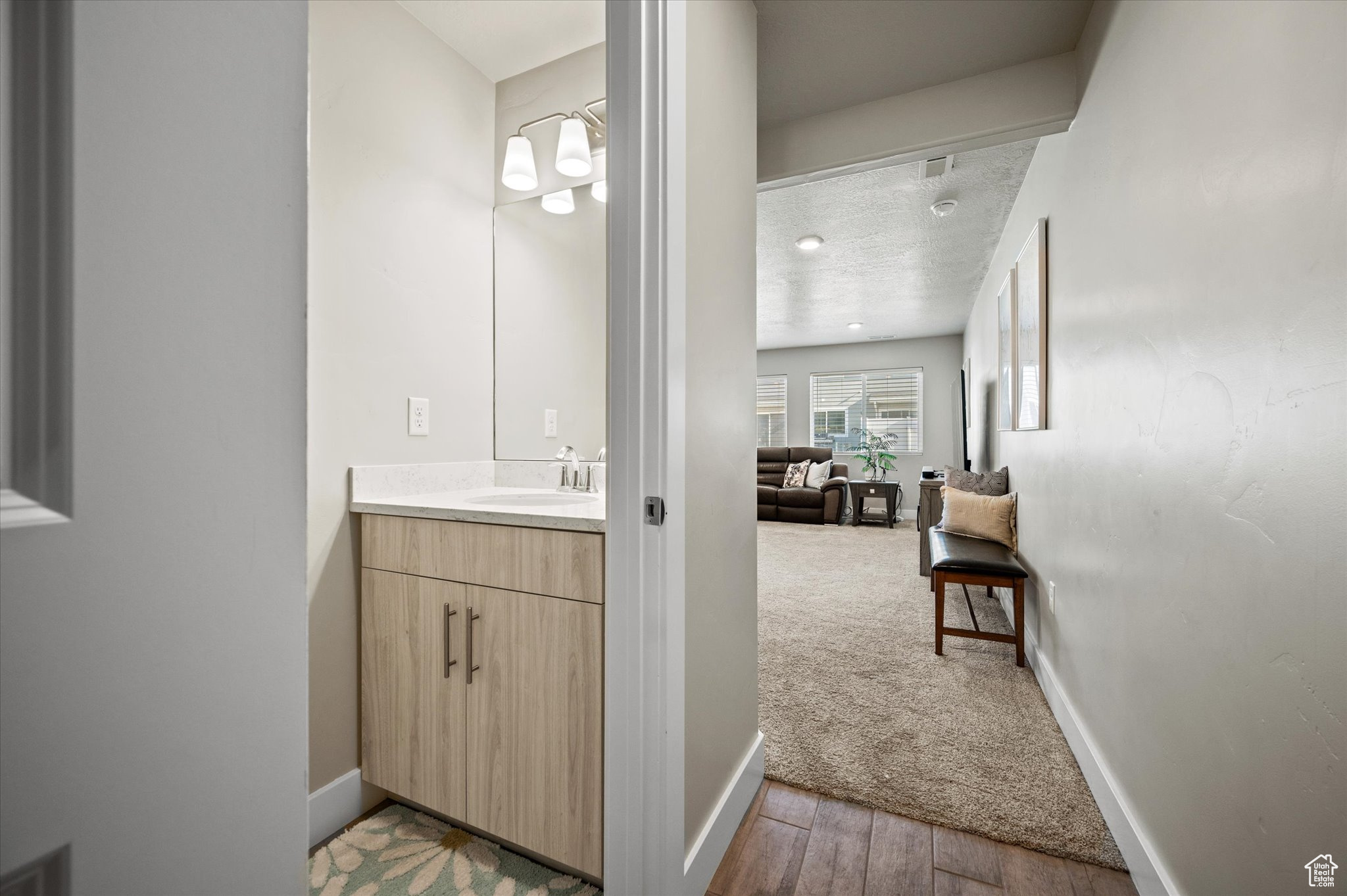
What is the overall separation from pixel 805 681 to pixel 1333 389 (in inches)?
79.2

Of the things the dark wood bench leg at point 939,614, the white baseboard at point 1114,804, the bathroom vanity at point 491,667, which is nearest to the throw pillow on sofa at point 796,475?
the dark wood bench leg at point 939,614

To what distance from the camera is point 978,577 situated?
2688mm

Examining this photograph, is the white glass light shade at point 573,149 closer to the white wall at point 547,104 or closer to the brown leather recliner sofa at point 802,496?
the white wall at point 547,104

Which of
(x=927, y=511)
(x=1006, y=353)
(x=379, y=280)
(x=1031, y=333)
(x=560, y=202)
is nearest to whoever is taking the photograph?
(x=379, y=280)

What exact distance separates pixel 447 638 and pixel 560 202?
154 centimetres

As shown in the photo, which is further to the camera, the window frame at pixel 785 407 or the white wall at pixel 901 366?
the window frame at pixel 785 407

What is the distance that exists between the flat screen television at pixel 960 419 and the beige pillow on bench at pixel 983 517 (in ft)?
11.1

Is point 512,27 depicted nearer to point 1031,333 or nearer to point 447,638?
point 447,638

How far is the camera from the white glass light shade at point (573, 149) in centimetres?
196

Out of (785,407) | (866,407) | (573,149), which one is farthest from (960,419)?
(573,149)

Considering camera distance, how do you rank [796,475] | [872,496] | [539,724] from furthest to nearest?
[796,475] < [872,496] < [539,724]

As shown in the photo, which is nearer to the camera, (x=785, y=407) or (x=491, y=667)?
(x=491, y=667)

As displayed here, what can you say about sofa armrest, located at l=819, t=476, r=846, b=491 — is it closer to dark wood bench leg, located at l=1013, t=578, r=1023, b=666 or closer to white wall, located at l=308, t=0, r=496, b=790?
dark wood bench leg, located at l=1013, t=578, r=1023, b=666

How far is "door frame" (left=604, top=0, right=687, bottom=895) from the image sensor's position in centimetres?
114
